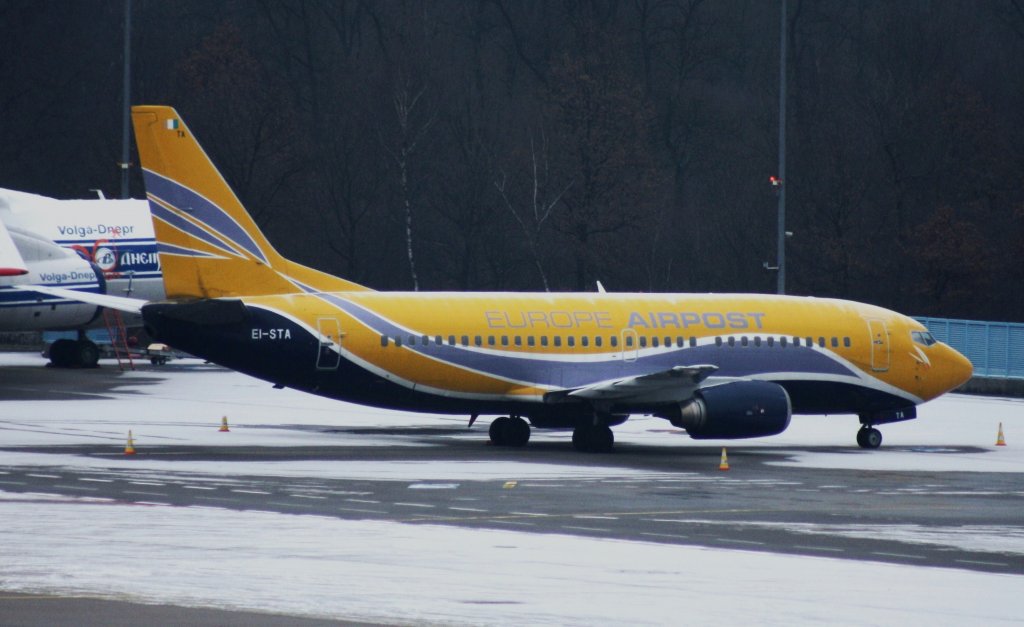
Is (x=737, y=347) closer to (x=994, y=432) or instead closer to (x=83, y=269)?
(x=994, y=432)

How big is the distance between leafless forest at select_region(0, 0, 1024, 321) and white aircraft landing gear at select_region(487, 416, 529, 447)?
33.3 m

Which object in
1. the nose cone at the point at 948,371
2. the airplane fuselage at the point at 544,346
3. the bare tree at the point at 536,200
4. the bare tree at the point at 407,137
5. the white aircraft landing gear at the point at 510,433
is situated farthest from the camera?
the bare tree at the point at 407,137

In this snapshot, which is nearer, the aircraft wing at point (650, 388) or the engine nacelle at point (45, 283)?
the aircraft wing at point (650, 388)

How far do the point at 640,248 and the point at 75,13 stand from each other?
30716 mm

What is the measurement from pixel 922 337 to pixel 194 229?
16.3 metres

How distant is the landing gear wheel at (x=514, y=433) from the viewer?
1358 inches

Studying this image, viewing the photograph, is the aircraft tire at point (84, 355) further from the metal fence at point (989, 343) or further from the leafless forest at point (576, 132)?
the metal fence at point (989, 343)

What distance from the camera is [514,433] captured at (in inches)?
1358

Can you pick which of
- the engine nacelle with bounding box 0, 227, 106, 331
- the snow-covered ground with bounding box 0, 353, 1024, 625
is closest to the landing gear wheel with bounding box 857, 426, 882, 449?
the snow-covered ground with bounding box 0, 353, 1024, 625

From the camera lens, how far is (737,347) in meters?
35.3

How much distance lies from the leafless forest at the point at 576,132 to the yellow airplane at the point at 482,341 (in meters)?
30.5

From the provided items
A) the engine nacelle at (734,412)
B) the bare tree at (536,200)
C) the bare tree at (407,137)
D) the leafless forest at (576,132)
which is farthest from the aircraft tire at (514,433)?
the bare tree at (407,137)

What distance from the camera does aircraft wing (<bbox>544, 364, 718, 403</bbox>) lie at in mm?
32312

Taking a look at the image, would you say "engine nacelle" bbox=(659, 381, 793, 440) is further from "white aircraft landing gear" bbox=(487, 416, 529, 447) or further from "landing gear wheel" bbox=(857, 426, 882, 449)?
"landing gear wheel" bbox=(857, 426, 882, 449)
